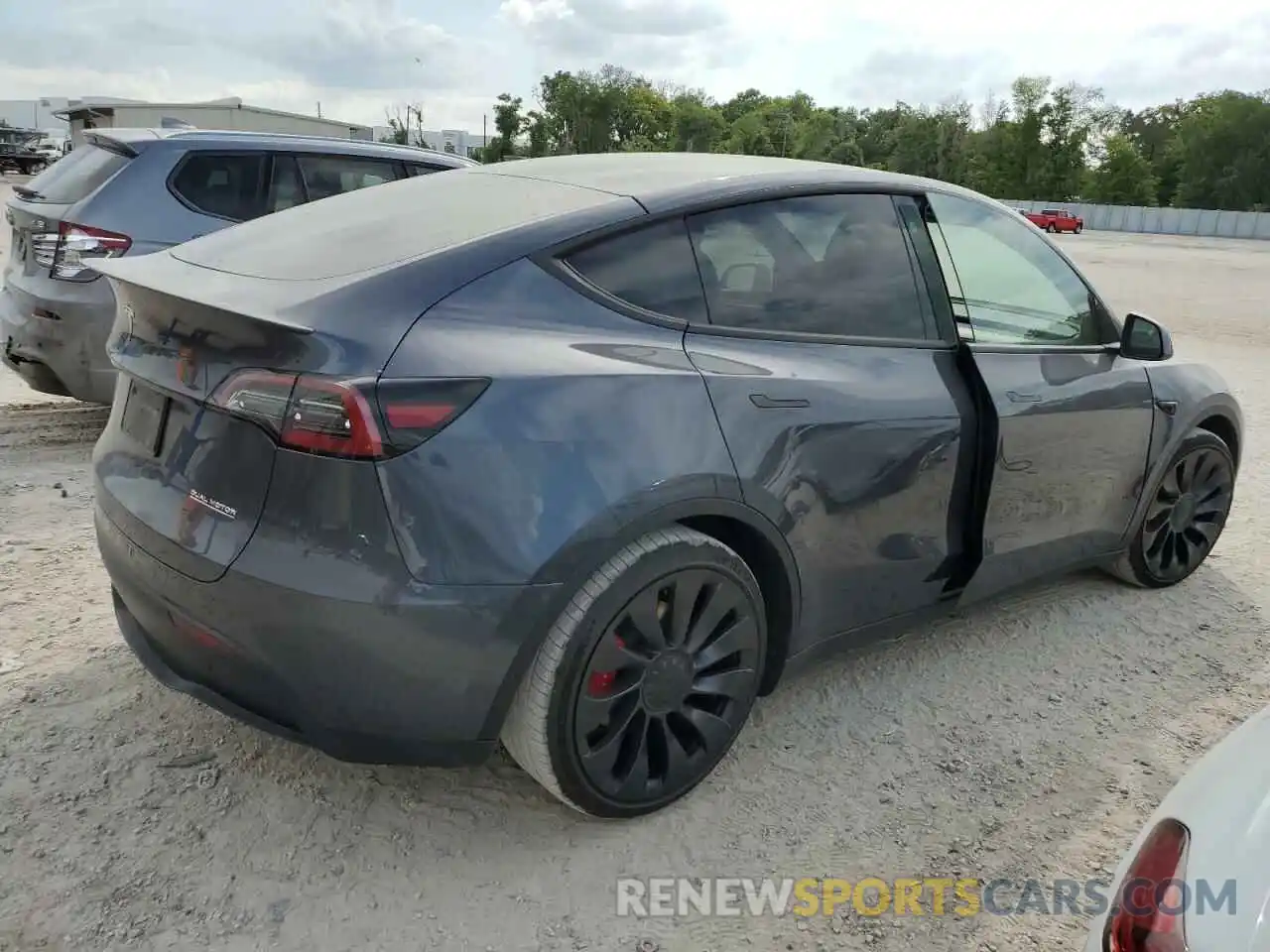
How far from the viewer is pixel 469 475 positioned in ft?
6.94

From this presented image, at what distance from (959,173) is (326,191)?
90.8 m

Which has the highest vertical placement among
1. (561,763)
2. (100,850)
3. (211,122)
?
(211,122)

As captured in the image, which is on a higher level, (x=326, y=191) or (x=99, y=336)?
(x=326, y=191)

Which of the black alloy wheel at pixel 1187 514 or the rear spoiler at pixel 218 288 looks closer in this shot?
the rear spoiler at pixel 218 288

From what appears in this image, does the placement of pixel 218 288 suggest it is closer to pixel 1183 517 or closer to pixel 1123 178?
pixel 1183 517

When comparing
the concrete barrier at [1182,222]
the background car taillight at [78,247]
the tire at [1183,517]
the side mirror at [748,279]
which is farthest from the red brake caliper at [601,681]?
the concrete barrier at [1182,222]

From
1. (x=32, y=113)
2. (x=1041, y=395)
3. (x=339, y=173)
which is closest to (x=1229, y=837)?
(x=1041, y=395)

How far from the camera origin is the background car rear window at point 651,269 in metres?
2.47

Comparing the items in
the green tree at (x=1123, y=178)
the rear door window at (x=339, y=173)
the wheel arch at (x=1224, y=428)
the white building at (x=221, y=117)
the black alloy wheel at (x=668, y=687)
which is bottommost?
the black alloy wheel at (x=668, y=687)

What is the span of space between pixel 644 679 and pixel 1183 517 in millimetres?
2920

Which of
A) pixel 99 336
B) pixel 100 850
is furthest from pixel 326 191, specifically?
pixel 100 850

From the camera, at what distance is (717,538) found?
2664mm

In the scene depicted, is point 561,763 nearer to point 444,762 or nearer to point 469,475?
point 444,762

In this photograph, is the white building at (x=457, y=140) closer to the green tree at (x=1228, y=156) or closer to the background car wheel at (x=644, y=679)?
the green tree at (x=1228, y=156)
